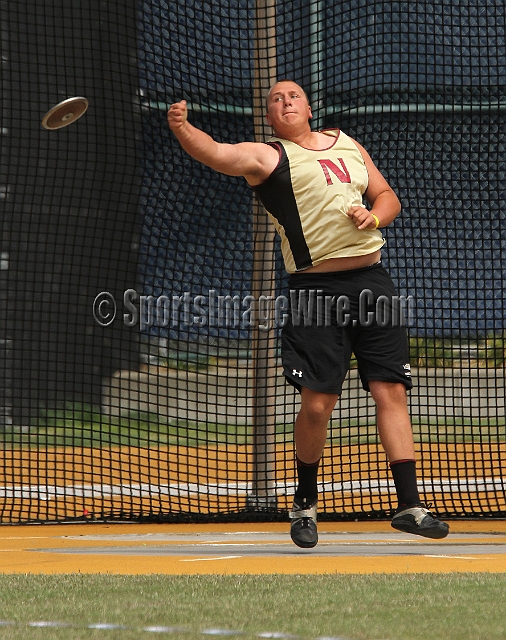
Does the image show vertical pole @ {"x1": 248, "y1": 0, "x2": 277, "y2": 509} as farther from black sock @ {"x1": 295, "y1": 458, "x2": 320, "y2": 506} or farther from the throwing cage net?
black sock @ {"x1": 295, "y1": 458, "x2": 320, "y2": 506}

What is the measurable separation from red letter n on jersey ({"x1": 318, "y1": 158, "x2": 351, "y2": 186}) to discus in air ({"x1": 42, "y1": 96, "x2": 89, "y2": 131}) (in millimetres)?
1280

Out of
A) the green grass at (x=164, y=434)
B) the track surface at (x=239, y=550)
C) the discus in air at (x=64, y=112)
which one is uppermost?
the discus in air at (x=64, y=112)

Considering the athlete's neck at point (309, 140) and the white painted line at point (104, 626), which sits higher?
the athlete's neck at point (309, 140)

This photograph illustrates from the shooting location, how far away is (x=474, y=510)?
23.3 ft

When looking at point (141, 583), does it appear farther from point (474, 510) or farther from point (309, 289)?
point (474, 510)

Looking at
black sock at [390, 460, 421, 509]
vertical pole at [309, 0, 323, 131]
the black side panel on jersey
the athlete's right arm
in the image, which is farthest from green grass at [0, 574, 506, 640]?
vertical pole at [309, 0, 323, 131]

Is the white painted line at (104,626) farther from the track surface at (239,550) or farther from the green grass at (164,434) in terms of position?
the green grass at (164,434)

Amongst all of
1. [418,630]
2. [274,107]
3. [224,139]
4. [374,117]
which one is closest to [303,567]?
[418,630]

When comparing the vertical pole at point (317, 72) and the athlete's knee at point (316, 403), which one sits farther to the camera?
the vertical pole at point (317, 72)

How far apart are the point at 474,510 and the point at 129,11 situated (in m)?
8.37

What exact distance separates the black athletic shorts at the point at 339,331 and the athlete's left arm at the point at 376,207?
0.24 meters

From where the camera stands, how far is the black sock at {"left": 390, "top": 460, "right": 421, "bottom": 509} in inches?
187

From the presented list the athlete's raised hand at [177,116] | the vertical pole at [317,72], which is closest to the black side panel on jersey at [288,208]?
the athlete's raised hand at [177,116]

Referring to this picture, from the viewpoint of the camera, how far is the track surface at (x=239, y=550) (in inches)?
176
